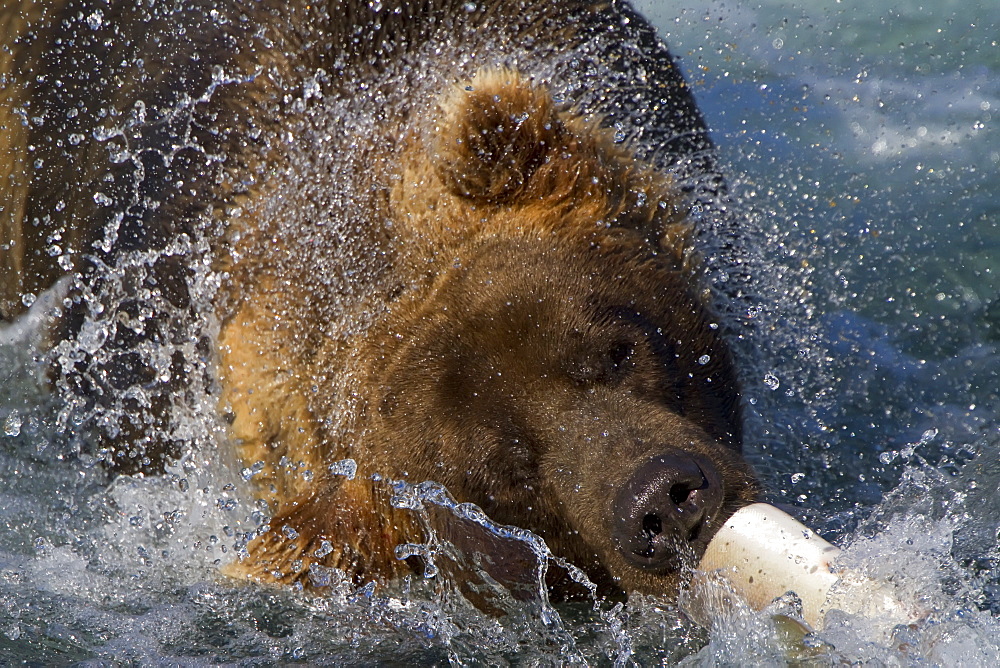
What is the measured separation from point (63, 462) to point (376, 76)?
1.66 metres

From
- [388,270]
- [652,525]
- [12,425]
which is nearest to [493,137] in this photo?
[388,270]

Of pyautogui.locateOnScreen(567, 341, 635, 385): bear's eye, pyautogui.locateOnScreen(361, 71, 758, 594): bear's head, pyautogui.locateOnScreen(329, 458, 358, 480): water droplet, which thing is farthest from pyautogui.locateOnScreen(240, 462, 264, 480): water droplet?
pyautogui.locateOnScreen(567, 341, 635, 385): bear's eye

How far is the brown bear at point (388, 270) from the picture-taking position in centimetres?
263

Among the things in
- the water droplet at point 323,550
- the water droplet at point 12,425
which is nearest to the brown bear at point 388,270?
the water droplet at point 323,550

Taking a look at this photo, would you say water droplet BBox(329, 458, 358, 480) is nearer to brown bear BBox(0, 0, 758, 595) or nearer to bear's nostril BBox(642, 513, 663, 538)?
brown bear BBox(0, 0, 758, 595)

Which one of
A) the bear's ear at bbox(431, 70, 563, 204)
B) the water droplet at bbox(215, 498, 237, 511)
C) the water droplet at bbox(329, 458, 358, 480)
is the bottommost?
the water droplet at bbox(215, 498, 237, 511)

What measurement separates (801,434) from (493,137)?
1.70 m

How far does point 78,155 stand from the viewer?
3.40 m

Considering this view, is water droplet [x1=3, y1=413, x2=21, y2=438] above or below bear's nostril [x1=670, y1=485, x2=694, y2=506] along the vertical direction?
below

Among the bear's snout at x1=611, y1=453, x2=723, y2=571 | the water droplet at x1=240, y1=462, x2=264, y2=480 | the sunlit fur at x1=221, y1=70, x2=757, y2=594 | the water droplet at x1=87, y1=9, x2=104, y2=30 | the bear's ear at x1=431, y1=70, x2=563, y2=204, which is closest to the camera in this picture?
the bear's snout at x1=611, y1=453, x2=723, y2=571

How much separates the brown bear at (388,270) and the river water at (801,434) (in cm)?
17

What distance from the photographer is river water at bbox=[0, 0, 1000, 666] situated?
263 cm

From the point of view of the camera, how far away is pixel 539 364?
2637 millimetres

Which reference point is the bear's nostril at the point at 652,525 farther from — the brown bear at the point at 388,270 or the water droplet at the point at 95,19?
the water droplet at the point at 95,19
